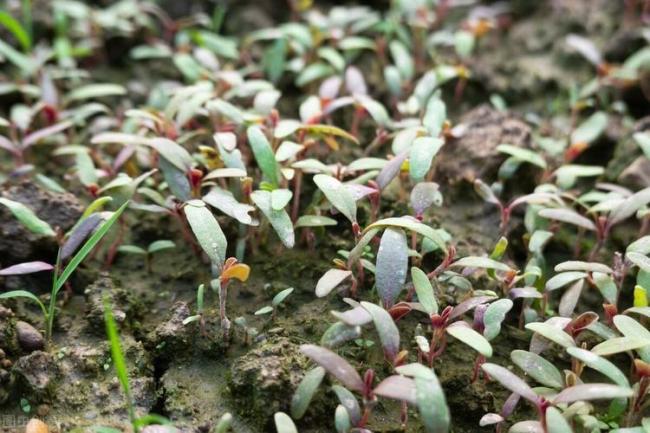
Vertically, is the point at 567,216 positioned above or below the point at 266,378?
above

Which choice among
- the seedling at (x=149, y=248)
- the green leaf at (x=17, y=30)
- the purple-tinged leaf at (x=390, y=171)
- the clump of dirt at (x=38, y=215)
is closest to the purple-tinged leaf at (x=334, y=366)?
the purple-tinged leaf at (x=390, y=171)

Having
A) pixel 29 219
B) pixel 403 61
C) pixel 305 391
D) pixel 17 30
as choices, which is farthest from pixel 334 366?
pixel 17 30

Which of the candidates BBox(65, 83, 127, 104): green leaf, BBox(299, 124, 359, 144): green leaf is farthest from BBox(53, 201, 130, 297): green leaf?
BBox(65, 83, 127, 104): green leaf

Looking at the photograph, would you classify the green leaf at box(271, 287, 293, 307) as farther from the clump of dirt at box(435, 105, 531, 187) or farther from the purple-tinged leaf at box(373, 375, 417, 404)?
the clump of dirt at box(435, 105, 531, 187)

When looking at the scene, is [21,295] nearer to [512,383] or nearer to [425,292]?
[425,292]

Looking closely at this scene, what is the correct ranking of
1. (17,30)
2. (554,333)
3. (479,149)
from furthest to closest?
(17,30) → (479,149) → (554,333)

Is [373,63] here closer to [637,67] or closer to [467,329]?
[637,67]
